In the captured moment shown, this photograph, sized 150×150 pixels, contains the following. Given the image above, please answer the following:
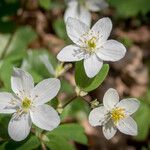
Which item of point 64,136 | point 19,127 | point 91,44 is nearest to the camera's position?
point 19,127

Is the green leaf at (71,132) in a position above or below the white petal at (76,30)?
below

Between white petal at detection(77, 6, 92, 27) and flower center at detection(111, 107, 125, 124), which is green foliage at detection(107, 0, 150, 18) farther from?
flower center at detection(111, 107, 125, 124)

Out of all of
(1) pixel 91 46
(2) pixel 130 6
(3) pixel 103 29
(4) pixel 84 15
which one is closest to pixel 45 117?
(1) pixel 91 46

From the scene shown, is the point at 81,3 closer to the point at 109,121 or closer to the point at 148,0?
the point at 148,0

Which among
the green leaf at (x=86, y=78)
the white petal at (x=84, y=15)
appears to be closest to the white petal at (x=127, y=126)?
the green leaf at (x=86, y=78)

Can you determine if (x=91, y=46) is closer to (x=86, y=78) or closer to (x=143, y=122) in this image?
(x=86, y=78)

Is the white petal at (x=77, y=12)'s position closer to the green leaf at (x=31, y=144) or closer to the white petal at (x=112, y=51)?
the white petal at (x=112, y=51)
